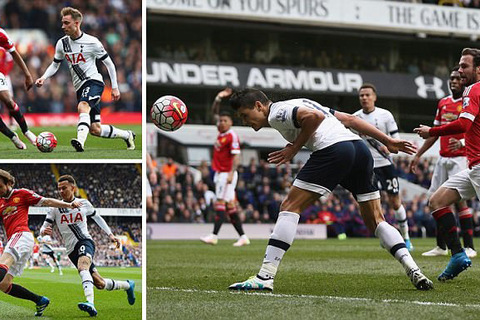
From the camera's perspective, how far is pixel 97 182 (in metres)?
7.47

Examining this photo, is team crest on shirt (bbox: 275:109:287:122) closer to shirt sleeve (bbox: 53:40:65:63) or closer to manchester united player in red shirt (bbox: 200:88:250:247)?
shirt sleeve (bbox: 53:40:65:63)

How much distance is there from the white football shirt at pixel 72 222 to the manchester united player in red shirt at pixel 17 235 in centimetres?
100

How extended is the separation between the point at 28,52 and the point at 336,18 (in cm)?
1243

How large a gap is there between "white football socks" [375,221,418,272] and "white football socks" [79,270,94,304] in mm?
2660

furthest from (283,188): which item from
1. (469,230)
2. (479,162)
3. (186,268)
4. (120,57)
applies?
(479,162)

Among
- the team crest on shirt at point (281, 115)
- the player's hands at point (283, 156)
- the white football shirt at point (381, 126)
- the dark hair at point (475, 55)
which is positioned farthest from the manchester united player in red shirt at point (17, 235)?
the white football shirt at point (381, 126)

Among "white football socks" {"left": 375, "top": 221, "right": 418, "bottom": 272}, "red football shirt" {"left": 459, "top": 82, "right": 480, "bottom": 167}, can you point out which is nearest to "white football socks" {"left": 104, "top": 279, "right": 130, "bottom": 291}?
"white football socks" {"left": 375, "top": 221, "right": 418, "bottom": 272}

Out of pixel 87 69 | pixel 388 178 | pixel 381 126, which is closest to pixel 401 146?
pixel 87 69

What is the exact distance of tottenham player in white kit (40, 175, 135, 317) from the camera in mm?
7465

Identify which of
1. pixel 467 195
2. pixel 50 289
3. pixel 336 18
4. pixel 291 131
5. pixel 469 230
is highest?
pixel 336 18

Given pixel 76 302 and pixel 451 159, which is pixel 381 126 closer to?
pixel 451 159

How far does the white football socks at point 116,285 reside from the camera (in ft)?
24.3

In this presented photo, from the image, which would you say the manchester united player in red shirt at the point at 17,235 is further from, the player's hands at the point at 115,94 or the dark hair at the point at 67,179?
the player's hands at the point at 115,94

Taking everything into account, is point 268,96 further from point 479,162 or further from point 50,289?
point 50,289
